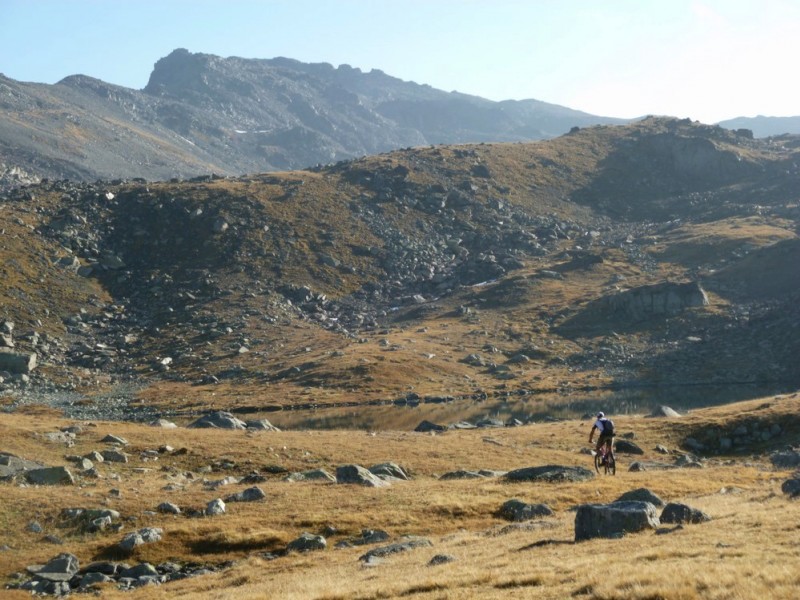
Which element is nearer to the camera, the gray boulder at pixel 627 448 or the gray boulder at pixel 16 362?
the gray boulder at pixel 627 448

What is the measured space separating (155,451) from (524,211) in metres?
162

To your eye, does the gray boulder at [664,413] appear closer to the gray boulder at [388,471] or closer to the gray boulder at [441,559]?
the gray boulder at [388,471]

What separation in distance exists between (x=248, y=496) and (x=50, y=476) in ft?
36.0

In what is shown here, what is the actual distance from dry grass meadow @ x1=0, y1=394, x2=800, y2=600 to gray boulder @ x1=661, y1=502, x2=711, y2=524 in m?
0.87

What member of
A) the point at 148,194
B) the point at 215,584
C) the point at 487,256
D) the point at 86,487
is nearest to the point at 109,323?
the point at 148,194

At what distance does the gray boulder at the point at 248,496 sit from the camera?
119 feet

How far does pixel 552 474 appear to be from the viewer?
1658 inches

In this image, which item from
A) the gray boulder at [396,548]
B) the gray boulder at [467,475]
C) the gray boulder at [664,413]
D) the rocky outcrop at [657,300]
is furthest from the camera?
the rocky outcrop at [657,300]

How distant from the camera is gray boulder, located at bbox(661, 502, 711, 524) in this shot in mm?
25344

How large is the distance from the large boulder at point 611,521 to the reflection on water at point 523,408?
53918mm

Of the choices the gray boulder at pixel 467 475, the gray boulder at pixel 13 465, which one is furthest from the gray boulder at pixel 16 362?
the gray boulder at pixel 467 475

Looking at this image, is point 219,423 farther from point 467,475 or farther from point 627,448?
point 627,448

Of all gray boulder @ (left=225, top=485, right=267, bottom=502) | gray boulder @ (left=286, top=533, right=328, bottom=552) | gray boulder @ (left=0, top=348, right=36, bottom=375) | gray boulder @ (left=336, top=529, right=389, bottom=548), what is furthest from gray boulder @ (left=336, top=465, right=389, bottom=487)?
gray boulder @ (left=0, top=348, right=36, bottom=375)

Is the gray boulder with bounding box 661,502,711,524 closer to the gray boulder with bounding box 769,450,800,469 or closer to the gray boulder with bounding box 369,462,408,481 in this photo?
the gray boulder with bounding box 369,462,408,481
